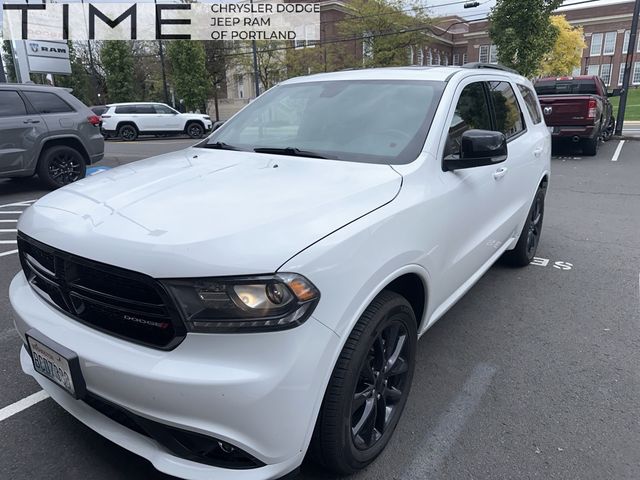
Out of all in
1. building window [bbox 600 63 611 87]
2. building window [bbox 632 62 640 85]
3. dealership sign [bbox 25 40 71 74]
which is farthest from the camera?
building window [bbox 632 62 640 85]

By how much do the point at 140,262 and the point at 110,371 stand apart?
416 mm

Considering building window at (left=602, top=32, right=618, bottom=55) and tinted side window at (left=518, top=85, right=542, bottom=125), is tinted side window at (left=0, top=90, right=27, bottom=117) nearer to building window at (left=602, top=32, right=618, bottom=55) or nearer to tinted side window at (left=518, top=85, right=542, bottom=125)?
tinted side window at (left=518, top=85, right=542, bottom=125)

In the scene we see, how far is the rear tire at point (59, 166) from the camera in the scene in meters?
8.87

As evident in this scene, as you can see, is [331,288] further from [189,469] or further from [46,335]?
[46,335]

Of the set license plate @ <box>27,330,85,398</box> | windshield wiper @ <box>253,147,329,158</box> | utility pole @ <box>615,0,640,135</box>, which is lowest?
license plate @ <box>27,330,85,398</box>

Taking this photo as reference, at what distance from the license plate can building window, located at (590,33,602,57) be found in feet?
282

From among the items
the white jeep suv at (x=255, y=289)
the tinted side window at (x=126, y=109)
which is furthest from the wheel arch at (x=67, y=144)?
the tinted side window at (x=126, y=109)

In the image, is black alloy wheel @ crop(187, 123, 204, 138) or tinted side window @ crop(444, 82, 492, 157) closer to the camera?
tinted side window @ crop(444, 82, 492, 157)

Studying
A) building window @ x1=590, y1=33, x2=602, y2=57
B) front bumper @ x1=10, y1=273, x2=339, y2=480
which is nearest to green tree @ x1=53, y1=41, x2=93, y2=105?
front bumper @ x1=10, y1=273, x2=339, y2=480

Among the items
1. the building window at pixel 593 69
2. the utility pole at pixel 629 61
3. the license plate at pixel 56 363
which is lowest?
the license plate at pixel 56 363

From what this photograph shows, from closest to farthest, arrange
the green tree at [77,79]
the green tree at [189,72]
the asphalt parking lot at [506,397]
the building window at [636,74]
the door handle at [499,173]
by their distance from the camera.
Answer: the asphalt parking lot at [506,397] < the door handle at [499,173] < the green tree at [189,72] < the green tree at [77,79] < the building window at [636,74]

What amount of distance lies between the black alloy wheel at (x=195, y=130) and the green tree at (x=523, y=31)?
14275 mm

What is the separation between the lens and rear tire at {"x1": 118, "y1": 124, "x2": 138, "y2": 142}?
76.7 feet

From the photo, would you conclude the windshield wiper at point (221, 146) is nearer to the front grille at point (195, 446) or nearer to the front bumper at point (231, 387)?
the front bumper at point (231, 387)
